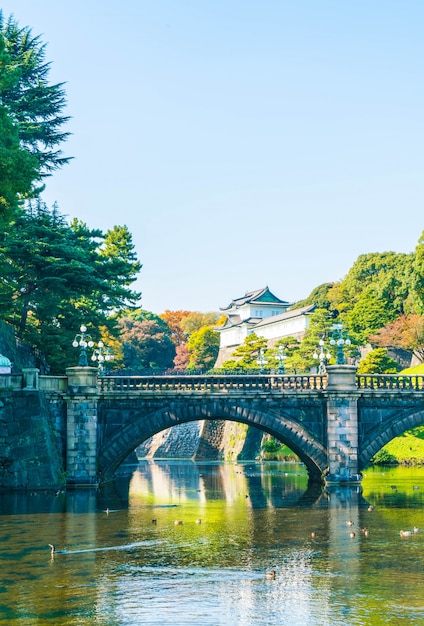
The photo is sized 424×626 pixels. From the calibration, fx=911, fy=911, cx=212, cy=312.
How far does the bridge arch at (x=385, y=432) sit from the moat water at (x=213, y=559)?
2.12m

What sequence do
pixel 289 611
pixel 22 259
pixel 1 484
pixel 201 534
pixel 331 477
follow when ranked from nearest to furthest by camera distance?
pixel 289 611 < pixel 201 534 < pixel 1 484 < pixel 331 477 < pixel 22 259

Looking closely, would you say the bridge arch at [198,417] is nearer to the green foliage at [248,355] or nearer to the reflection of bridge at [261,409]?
the reflection of bridge at [261,409]

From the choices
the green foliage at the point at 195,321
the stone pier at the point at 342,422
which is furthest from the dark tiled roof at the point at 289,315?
the stone pier at the point at 342,422

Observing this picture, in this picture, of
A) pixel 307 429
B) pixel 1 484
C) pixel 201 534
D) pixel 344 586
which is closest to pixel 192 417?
pixel 307 429

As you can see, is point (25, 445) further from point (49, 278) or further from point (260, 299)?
point (260, 299)

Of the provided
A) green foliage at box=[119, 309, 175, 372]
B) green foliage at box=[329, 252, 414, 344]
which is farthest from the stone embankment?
green foliage at box=[119, 309, 175, 372]

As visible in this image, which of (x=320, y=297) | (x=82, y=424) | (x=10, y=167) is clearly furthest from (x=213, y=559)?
(x=320, y=297)

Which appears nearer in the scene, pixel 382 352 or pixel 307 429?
pixel 307 429

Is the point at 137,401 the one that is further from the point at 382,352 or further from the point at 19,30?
the point at 382,352

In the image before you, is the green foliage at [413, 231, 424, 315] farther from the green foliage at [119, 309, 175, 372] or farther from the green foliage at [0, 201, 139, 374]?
the green foliage at [119, 309, 175, 372]

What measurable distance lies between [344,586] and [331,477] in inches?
965

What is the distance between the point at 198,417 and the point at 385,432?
1029cm

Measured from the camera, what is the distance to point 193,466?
8125 cm

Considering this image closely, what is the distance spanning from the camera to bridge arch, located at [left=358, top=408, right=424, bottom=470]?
4953 centimetres
